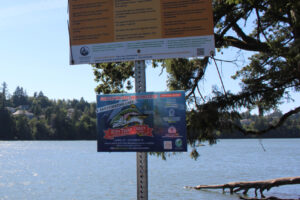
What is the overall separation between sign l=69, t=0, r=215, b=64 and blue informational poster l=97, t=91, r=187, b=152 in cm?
48

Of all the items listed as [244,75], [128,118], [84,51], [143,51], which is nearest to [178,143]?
[128,118]

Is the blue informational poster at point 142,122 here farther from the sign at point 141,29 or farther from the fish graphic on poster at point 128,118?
the sign at point 141,29

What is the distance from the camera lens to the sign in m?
3.72

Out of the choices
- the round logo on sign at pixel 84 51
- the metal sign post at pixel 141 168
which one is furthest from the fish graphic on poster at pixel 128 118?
the round logo on sign at pixel 84 51

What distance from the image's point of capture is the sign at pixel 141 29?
372cm

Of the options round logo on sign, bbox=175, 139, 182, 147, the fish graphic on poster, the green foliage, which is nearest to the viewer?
round logo on sign, bbox=175, 139, 182, 147

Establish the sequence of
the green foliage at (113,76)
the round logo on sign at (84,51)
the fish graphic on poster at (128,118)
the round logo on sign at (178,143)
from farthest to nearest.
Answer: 1. the green foliage at (113,76)
2. the round logo on sign at (84,51)
3. the fish graphic on poster at (128,118)
4. the round logo on sign at (178,143)

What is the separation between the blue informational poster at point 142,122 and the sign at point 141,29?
0.48m

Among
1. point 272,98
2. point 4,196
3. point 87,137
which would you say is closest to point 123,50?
point 272,98

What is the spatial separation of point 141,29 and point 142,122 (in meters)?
1.01

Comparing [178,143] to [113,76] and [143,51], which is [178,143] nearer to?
[143,51]

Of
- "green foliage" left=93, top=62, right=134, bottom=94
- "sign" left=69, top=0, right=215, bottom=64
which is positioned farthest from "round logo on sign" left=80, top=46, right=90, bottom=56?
"green foliage" left=93, top=62, right=134, bottom=94

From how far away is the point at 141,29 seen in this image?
12.5 feet

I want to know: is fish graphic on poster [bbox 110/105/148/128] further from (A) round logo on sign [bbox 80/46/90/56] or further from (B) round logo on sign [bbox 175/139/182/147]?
(A) round logo on sign [bbox 80/46/90/56]
